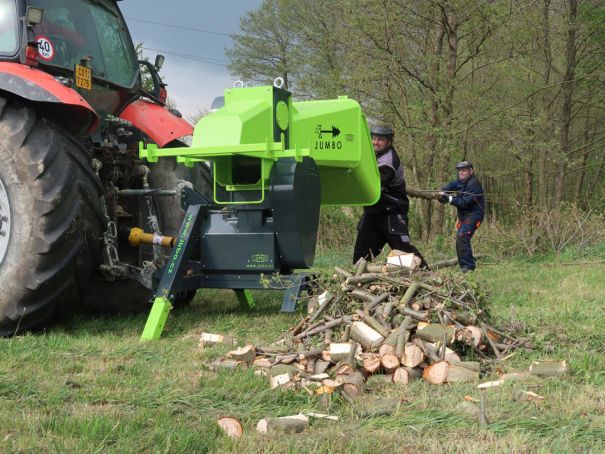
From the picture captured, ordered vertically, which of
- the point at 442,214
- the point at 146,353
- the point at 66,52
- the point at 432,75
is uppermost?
the point at 432,75

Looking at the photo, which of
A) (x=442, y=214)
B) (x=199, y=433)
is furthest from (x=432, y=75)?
(x=199, y=433)

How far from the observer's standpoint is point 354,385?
9.18ft

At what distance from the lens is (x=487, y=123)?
31.5 ft

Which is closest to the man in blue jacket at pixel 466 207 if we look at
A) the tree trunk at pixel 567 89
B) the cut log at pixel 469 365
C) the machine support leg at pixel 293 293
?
the machine support leg at pixel 293 293

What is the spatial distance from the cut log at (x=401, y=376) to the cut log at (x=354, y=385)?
6.5 inches

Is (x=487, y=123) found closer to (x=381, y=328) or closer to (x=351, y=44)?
(x=351, y=44)

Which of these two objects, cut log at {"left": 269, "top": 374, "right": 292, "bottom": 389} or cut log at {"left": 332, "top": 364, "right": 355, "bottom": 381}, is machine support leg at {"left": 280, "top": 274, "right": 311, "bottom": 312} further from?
cut log at {"left": 269, "top": 374, "right": 292, "bottom": 389}

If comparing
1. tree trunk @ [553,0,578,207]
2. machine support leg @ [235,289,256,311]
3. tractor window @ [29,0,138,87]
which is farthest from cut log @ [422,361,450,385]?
tree trunk @ [553,0,578,207]

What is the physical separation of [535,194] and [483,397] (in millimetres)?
16171

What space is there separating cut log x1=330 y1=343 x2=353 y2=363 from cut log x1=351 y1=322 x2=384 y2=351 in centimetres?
18

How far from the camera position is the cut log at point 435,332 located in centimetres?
326

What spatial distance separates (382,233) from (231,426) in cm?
370

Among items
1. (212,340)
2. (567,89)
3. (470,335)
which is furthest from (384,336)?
(567,89)

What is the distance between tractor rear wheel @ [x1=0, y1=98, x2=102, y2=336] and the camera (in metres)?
3.61
